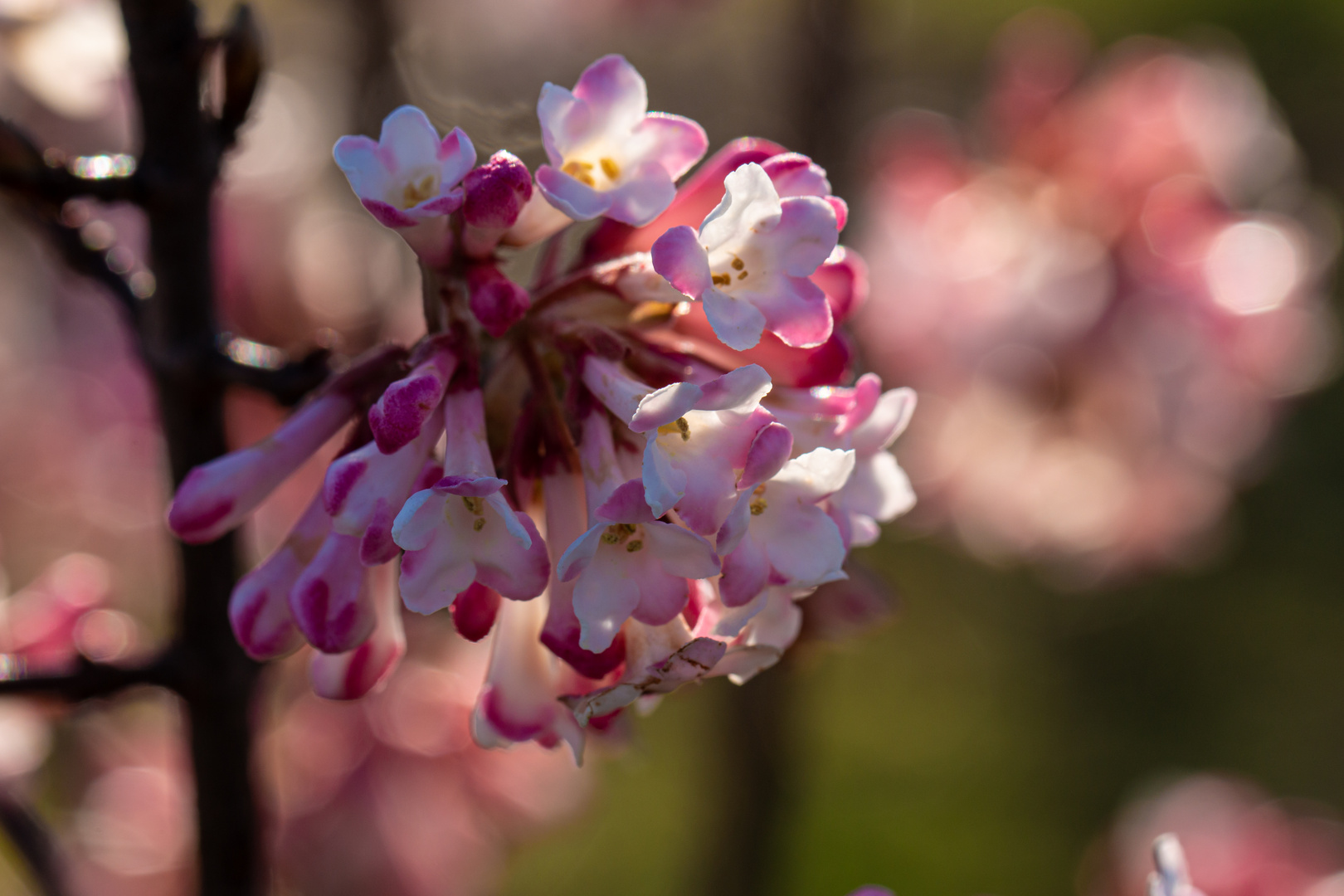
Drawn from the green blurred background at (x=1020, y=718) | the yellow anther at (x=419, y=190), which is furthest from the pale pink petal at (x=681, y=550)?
the green blurred background at (x=1020, y=718)

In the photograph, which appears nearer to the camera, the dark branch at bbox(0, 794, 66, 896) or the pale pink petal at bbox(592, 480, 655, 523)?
the pale pink petal at bbox(592, 480, 655, 523)

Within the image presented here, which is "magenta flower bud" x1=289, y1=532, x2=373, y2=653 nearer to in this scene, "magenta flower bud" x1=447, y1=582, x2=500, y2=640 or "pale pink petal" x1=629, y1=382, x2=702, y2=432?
"magenta flower bud" x1=447, y1=582, x2=500, y2=640

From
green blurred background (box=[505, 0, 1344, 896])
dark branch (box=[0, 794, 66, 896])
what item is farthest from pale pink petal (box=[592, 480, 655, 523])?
green blurred background (box=[505, 0, 1344, 896])

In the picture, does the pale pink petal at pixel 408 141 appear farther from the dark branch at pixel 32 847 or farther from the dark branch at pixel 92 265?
the dark branch at pixel 32 847

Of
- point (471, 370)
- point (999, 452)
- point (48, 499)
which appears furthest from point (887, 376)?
point (48, 499)

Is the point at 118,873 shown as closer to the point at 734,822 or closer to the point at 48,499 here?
the point at 734,822

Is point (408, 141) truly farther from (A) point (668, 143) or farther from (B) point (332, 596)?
(B) point (332, 596)
